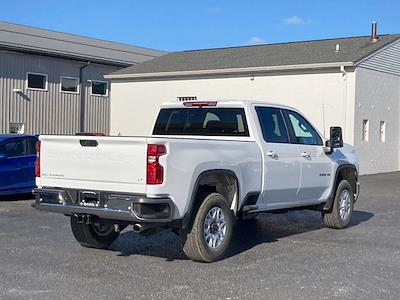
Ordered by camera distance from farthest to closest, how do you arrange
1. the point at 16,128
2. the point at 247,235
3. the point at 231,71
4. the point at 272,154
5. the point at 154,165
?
1. the point at 16,128
2. the point at 231,71
3. the point at 247,235
4. the point at 272,154
5. the point at 154,165

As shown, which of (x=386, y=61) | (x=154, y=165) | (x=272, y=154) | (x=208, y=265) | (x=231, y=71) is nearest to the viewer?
(x=154, y=165)

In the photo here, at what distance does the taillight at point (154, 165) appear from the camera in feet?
21.8

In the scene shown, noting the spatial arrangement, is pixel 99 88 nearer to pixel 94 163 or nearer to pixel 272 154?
pixel 272 154

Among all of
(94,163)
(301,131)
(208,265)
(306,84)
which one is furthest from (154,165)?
(306,84)

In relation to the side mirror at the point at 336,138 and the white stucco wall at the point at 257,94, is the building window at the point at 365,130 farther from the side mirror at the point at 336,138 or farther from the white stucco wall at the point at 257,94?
the side mirror at the point at 336,138

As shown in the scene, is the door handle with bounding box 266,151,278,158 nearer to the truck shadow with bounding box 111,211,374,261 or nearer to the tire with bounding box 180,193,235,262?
the tire with bounding box 180,193,235,262

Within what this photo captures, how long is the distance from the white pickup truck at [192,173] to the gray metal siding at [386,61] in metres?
14.7

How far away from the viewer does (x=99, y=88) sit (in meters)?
31.6

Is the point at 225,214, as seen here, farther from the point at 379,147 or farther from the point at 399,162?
the point at 399,162

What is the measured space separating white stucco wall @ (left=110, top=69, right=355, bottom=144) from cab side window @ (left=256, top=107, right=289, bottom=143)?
11.9 metres

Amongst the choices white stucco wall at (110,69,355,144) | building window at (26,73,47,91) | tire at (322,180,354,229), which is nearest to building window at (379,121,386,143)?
white stucco wall at (110,69,355,144)

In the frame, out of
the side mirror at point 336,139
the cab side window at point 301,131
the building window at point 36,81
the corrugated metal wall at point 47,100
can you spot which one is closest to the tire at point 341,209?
the side mirror at point 336,139

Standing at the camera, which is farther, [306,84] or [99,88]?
[99,88]

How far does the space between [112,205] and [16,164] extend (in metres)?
7.44
